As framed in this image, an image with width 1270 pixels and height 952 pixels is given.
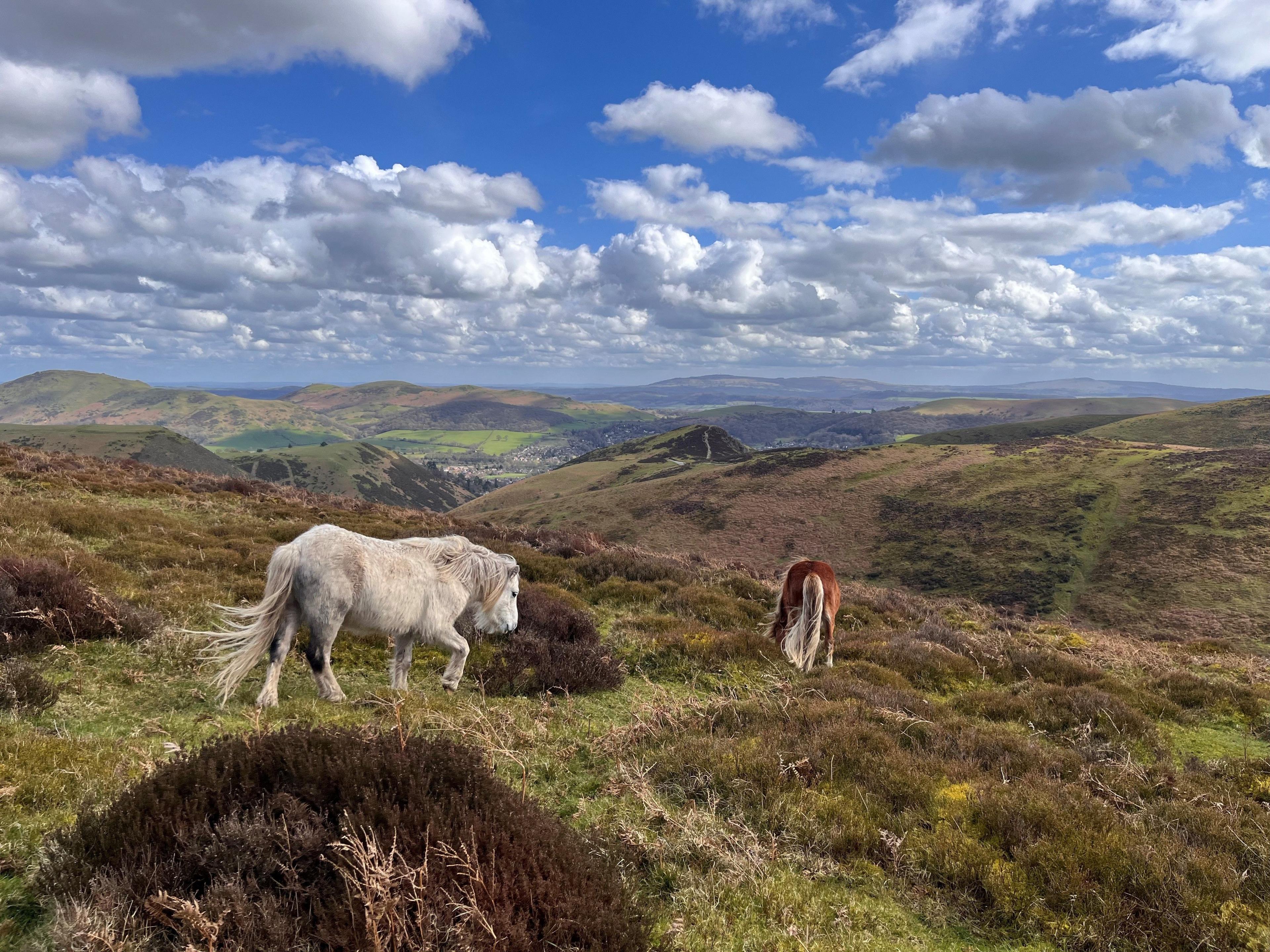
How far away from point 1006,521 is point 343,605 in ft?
247

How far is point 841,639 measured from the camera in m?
13.7

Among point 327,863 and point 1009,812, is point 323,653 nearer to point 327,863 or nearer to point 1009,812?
point 327,863

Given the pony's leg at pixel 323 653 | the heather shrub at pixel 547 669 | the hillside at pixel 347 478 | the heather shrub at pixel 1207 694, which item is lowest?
the hillside at pixel 347 478

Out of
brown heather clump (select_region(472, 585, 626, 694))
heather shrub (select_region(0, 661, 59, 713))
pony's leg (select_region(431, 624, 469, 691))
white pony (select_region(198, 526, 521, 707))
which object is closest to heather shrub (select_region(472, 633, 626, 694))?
brown heather clump (select_region(472, 585, 626, 694))

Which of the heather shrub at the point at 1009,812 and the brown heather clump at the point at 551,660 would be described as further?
the brown heather clump at the point at 551,660

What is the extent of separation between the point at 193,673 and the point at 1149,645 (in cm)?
2407

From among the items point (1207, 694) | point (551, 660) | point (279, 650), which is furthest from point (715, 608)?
point (279, 650)

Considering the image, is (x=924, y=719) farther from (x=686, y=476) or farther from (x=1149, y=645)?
(x=686, y=476)

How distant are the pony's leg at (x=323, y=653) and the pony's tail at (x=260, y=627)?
445 millimetres

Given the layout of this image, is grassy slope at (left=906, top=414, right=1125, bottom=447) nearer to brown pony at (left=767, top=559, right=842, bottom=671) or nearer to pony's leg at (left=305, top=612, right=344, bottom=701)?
brown pony at (left=767, top=559, right=842, bottom=671)

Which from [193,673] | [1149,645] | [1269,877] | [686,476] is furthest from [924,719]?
[686,476]

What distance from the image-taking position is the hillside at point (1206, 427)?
120 metres

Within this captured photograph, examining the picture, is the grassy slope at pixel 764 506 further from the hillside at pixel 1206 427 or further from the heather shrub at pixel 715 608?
the hillside at pixel 1206 427

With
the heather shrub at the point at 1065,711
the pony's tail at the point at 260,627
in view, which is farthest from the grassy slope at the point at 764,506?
the pony's tail at the point at 260,627
